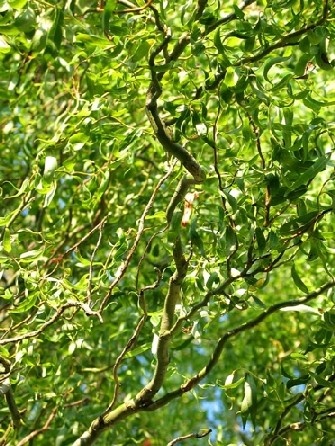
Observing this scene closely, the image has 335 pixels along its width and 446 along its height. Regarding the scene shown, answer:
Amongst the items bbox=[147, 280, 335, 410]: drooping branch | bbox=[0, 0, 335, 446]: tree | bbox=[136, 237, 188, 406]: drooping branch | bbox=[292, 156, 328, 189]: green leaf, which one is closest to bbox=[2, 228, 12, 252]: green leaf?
bbox=[0, 0, 335, 446]: tree

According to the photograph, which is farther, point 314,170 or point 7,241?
point 7,241

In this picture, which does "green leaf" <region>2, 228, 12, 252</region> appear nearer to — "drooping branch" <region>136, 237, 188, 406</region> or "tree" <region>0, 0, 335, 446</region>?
"tree" <region>0, 0, 335, 446</region>

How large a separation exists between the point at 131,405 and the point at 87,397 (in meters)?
0.87

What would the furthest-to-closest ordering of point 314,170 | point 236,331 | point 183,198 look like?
1. point 236,331
2. point 183,198
3. point 314,170

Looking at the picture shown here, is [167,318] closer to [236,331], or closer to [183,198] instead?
[236,331]

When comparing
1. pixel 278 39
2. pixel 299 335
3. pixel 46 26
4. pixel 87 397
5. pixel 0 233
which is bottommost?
pixel 299 335

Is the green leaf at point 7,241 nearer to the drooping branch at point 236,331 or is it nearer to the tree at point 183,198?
the tree at point 183,198

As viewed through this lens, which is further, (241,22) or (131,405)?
(131,405)

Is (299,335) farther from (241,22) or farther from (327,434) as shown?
(241,22)

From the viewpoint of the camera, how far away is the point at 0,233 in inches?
103

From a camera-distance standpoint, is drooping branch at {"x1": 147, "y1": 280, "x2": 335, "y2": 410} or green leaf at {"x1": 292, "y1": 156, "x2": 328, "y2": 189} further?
drooping branch at {"x1": 147, "y1": 280, "x2": 335, "y2": 410}

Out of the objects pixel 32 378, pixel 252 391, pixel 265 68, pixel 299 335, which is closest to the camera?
pixel 265 68

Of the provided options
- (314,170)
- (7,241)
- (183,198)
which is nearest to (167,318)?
(183,198)

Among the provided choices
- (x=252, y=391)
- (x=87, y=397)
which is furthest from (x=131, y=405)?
(x=87, y=397)
